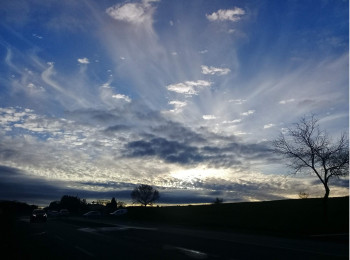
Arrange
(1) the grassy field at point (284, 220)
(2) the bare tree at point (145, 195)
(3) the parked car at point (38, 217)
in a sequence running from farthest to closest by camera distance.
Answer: (2) the bare tree at point (145, 195) < (3) the parked car at point (38, 217) < (1) the grassy field at point (284, 220)

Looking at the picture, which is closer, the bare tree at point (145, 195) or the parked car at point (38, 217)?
the parked car at point (38, 217)

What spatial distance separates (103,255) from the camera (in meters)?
13.7

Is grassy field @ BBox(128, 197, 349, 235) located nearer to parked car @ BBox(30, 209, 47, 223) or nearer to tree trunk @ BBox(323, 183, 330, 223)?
tree trunk @ BBox(323, 183, 330, 223)

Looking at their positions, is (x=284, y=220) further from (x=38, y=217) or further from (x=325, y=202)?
(x=38, y=217)

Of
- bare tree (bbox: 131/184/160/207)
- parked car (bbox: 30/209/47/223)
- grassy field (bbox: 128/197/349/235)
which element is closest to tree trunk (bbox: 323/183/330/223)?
grassy field (bbox: 128/197/349/235)

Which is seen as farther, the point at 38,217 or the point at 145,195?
the point at 145,195

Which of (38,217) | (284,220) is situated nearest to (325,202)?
(284,220)

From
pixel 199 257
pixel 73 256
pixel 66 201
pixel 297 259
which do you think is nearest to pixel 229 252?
pixel 199 257

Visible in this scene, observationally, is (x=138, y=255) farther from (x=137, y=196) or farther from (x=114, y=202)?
(x=114, y=202)

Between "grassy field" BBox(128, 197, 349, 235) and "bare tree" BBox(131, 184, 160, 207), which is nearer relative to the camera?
"grassy field" BBox(128, 197, 349, 235)

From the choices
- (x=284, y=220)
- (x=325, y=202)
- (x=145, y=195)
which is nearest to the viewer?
(x=325, y=202)

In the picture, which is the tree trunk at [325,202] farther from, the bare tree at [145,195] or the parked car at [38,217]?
the bare tree at [145,195]

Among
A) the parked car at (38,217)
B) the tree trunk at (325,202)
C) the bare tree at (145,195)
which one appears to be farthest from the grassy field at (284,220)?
the bare tree at (145,195)

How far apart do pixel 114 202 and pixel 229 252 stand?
168 metres
